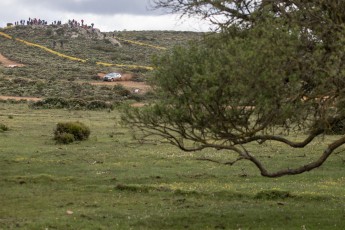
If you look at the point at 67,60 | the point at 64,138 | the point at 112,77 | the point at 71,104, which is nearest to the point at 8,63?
the point at 67,60

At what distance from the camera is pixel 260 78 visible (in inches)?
488

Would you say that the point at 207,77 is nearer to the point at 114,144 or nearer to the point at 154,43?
the point at 114,144

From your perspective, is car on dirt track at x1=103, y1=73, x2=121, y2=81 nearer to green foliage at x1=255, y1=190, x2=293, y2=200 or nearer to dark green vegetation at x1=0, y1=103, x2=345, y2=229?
dark green vegetation at x1=0, y1=103, x2=345, y2=229

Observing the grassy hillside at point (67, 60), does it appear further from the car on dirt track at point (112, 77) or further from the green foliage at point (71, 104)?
the green foliage at point (71, 104)

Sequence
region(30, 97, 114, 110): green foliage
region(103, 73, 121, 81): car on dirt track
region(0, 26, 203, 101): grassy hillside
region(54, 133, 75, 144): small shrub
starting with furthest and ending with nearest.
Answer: region(103, 73, 121, 81): car on dirt track → region(0, 26, 203, 101): grassy hillside → region(30, 97, 114, 110): green foliage → region(54, 133, 75, 144): small shrub

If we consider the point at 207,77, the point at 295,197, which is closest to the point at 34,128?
the point at 295,197

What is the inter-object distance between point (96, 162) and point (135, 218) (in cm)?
1184

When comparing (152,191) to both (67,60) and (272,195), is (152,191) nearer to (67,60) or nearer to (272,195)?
(272,195)

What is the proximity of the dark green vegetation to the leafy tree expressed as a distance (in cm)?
300

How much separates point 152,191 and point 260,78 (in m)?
10.2

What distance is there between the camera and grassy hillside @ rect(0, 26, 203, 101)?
Result: 77000 mm

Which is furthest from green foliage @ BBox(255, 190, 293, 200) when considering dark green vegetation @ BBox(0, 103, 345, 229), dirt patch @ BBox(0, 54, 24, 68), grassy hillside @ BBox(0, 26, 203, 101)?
dirt patch @ BBox(0, 54, 24, 68)

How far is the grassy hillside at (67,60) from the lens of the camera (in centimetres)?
7700

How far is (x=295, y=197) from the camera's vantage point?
795 inches
